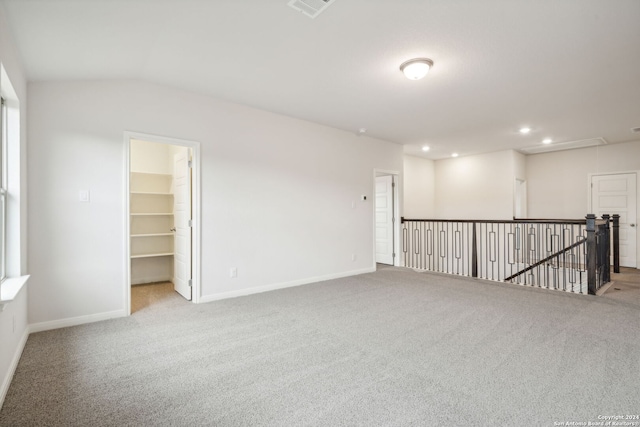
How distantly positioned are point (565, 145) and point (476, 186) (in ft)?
6.11

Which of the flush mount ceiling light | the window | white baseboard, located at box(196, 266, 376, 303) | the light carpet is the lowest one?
the light carpet

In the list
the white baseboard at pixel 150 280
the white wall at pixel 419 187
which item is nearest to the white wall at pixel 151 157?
the white baseboard at pixel 150 280

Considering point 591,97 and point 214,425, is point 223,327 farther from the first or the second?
point 591,97

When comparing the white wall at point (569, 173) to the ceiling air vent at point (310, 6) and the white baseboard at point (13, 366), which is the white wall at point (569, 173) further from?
the white baseboard at point (13, 366)

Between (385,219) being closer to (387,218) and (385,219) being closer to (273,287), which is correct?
(387,218)

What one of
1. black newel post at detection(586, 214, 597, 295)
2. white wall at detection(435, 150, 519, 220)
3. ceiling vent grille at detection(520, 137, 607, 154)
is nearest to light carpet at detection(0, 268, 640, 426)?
black newel post at detection(586, 214, 597, 295)

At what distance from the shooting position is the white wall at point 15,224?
1.95 meters

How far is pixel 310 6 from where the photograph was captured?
211cm

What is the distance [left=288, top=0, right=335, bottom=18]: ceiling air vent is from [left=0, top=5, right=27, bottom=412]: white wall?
1.80 meters

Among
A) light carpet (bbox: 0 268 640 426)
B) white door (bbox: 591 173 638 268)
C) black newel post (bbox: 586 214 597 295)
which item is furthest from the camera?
white door (bbox: 591 173 638 268)

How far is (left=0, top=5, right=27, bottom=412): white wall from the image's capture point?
1.95m

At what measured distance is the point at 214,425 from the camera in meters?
1.58

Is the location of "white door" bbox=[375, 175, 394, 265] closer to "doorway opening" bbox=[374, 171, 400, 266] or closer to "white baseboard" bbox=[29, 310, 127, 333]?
"doorway opening" bbox=[374, 171, 400, 266]

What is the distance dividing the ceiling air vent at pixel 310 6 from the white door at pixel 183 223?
7.75 feet
